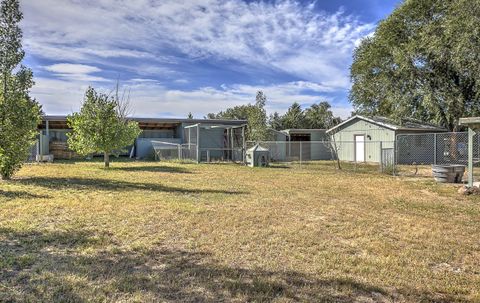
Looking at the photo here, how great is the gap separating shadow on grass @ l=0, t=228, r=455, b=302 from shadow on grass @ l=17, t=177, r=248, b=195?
16.9 feet

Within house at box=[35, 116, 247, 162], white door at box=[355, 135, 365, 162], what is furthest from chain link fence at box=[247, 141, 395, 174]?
house at box=[35, 116, 247, 162]

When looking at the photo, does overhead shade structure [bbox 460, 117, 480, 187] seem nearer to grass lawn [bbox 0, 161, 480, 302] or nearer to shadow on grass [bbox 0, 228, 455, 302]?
grass lawn [bbox 0, 161, 480, 302]

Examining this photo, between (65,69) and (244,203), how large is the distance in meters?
16.7

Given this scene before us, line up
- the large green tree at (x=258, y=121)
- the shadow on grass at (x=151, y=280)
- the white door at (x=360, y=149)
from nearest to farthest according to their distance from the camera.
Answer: the shadow on grass at (x=151, y=280) → the white door at (x=360, y=149) → the large green tree at (x=258, y=121)

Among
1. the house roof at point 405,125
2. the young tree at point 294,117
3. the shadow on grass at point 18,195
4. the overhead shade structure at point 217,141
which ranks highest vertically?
the young tree at point 294,117

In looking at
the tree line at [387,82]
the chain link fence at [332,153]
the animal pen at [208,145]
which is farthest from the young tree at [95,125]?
the chain link fence at [332,153]

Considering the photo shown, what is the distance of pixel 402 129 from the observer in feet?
73.5

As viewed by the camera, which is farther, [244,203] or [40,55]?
[40,55]

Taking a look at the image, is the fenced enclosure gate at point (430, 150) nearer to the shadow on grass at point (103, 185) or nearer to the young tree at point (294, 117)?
the shadow on grass at point (103, 185)

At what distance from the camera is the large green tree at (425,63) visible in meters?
19.3

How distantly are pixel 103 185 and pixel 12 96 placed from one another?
372 centimetres

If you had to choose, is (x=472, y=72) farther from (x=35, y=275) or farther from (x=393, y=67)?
(x=35, y=275)

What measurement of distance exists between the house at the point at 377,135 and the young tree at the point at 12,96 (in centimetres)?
1699

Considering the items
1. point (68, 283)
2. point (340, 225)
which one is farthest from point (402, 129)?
point (68, 283)
